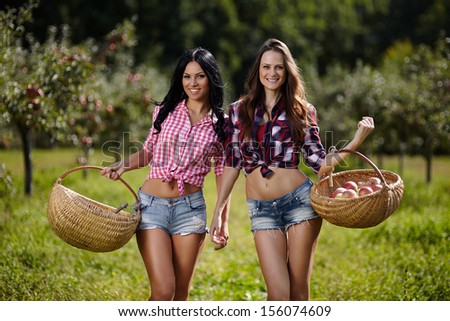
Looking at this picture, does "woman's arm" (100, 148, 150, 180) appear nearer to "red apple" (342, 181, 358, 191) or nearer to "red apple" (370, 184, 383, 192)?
"red apple" (342, 181, 358, 191)


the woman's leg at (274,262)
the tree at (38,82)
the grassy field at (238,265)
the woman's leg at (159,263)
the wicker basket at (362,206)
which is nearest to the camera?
the wicker basket at (362,206)

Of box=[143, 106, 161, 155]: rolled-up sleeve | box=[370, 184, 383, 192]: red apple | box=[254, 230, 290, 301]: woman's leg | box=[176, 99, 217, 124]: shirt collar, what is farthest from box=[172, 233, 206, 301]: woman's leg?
box=[370, 184, 383, 192]: red apple

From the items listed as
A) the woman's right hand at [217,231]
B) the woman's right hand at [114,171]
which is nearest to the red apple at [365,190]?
the woman's right hand at [217,231]

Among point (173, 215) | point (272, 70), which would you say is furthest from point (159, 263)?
point (272, 70)

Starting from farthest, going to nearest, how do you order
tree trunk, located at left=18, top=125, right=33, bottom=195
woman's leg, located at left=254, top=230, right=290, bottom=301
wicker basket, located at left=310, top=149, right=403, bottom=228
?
tree trunk, located at left=18, top=125, right=33, bottom=195 → woman's leg, located at left=254, top=230, right=290, bottom=301 → wicker basket, located at left=310, top=149, right=403, bottom=228

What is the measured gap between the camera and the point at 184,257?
4.02 m

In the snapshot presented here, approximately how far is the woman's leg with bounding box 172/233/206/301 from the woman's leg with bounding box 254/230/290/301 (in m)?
0.41

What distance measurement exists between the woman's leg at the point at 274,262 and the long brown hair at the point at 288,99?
61 centimetres

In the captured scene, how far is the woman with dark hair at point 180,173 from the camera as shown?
3.96m

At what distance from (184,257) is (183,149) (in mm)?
687

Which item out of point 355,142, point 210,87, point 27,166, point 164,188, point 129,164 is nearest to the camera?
point 355,142

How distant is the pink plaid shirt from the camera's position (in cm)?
400

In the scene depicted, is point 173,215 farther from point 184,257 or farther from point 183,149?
point 183,149

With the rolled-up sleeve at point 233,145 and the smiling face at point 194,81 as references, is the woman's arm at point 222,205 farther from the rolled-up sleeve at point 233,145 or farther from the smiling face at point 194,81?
the smiling face at point 194,81
